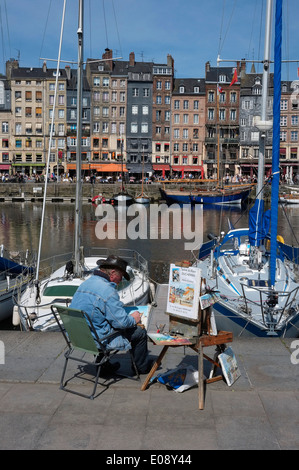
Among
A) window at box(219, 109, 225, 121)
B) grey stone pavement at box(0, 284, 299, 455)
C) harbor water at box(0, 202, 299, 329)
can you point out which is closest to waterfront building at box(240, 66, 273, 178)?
window at box(219, 109, 225, 121)

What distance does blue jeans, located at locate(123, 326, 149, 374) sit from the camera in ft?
20.1

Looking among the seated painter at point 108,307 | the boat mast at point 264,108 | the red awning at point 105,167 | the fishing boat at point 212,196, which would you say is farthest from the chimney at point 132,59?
the seated painter at point 108,307

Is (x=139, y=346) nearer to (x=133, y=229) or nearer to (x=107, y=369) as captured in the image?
(x=107, y=369)

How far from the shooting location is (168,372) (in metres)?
6.10

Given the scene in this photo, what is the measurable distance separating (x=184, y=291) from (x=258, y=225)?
10.1 m

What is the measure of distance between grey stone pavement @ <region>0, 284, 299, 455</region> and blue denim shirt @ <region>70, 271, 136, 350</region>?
1.96 feet

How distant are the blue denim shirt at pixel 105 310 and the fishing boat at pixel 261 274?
4.89 m

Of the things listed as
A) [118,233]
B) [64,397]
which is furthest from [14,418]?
[118,233]

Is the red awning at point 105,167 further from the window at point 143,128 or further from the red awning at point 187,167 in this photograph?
the red awning at point 187,167

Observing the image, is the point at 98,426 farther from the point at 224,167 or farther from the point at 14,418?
the point at 224,167

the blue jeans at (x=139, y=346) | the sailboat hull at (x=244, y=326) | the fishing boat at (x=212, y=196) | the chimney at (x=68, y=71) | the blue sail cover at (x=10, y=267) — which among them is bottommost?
the sailboat hull at (x=244, y=326)

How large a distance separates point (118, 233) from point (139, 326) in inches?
1295

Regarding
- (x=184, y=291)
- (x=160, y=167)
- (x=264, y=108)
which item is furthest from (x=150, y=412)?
(x=160, y=167)

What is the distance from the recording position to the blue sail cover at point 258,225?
1565 cm
